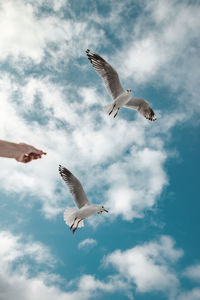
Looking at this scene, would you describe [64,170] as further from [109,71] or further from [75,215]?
[109,71]

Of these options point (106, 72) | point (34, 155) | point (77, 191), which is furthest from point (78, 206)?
point (34, 155)

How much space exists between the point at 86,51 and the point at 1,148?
10.2 m

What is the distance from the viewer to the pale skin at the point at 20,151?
7.63 ft

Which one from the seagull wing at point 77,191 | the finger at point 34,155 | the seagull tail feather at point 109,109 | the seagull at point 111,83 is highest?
the seagull at point 111,83

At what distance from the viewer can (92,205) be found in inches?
394

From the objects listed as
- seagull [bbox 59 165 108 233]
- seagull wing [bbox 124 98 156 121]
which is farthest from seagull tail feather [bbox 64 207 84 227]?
seagull wing [bbox 124 98 156 121]

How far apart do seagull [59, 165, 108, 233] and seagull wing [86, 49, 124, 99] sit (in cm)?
368

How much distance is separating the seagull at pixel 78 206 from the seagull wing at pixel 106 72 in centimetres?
368

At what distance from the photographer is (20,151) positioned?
243cm

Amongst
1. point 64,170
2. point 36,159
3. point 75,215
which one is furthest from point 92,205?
point 36,159

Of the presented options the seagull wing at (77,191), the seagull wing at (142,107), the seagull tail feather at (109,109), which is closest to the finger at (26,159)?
the seagull wing at (77,191)

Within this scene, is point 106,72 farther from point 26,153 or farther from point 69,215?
point 26,153

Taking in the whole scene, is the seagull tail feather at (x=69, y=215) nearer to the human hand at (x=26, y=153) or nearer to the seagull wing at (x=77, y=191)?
the seagull wing at (x=77, y=191)

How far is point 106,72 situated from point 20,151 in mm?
9513
